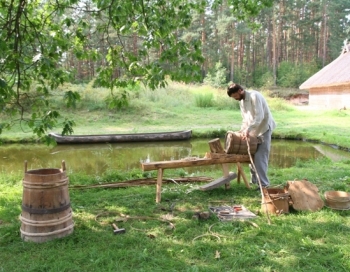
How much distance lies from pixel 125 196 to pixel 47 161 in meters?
6.09

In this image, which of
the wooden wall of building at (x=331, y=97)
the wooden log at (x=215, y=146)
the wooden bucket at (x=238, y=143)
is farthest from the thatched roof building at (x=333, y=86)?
the wooden log at (x=215, y=146)

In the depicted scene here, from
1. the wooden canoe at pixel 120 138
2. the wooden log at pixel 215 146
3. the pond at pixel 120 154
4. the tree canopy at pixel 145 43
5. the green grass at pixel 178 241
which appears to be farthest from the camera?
the wooden canoe at pixel 120 138

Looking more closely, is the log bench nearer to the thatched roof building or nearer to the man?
the man

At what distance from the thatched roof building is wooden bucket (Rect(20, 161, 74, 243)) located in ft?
68.8

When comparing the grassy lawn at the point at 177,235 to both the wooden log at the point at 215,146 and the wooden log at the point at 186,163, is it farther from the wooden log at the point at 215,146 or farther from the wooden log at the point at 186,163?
the wooden log at the point at 215,146

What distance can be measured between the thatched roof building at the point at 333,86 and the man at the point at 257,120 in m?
17.8

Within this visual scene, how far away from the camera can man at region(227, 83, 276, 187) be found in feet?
17.8

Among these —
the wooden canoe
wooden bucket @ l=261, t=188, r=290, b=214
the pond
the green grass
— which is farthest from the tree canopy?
the wooden canoe

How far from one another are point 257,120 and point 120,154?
712 centimetres

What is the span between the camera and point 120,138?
45.3ft

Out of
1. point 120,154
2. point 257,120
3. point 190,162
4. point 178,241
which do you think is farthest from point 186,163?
point 120,154

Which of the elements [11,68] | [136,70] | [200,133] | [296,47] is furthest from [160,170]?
[296,47]

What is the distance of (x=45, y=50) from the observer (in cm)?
392

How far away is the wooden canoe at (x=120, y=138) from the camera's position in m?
13.6
